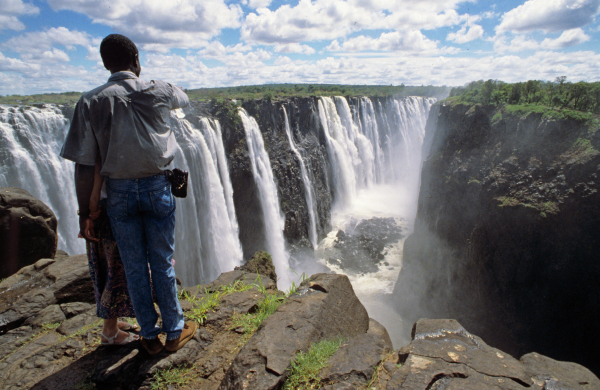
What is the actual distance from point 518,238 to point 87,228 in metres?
11.0

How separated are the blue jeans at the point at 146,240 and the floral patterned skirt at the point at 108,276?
19 cm

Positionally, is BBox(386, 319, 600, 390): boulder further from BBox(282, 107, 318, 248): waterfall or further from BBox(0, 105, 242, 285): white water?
BBox(282, 107, 318, 248): waterfall

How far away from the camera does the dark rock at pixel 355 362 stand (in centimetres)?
214

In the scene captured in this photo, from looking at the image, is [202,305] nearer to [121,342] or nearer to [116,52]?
[121,342]

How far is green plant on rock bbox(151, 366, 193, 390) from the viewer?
2.21 m

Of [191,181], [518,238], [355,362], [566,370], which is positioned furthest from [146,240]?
[191,181]

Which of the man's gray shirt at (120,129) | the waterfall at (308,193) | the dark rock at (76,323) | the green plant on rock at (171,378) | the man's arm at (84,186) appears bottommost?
the waterfall at (308,193)

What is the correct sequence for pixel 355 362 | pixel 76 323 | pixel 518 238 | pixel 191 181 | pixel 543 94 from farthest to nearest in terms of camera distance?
pixel 191 181, pixel 543 94, pixel 518 238, pixel 76 323, pixel 355 362

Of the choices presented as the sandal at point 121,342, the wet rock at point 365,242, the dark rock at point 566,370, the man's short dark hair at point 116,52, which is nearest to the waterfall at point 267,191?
the wet rock at point 365,242

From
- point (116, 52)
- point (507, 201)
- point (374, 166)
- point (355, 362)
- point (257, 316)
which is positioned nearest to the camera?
point (116, 52)

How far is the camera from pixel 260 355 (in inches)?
90.0

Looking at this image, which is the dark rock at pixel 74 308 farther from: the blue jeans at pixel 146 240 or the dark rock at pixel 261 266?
the dark rock at pixel 261 266

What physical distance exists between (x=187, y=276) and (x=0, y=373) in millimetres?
10816

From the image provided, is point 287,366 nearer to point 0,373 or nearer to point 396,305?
point 0,373
